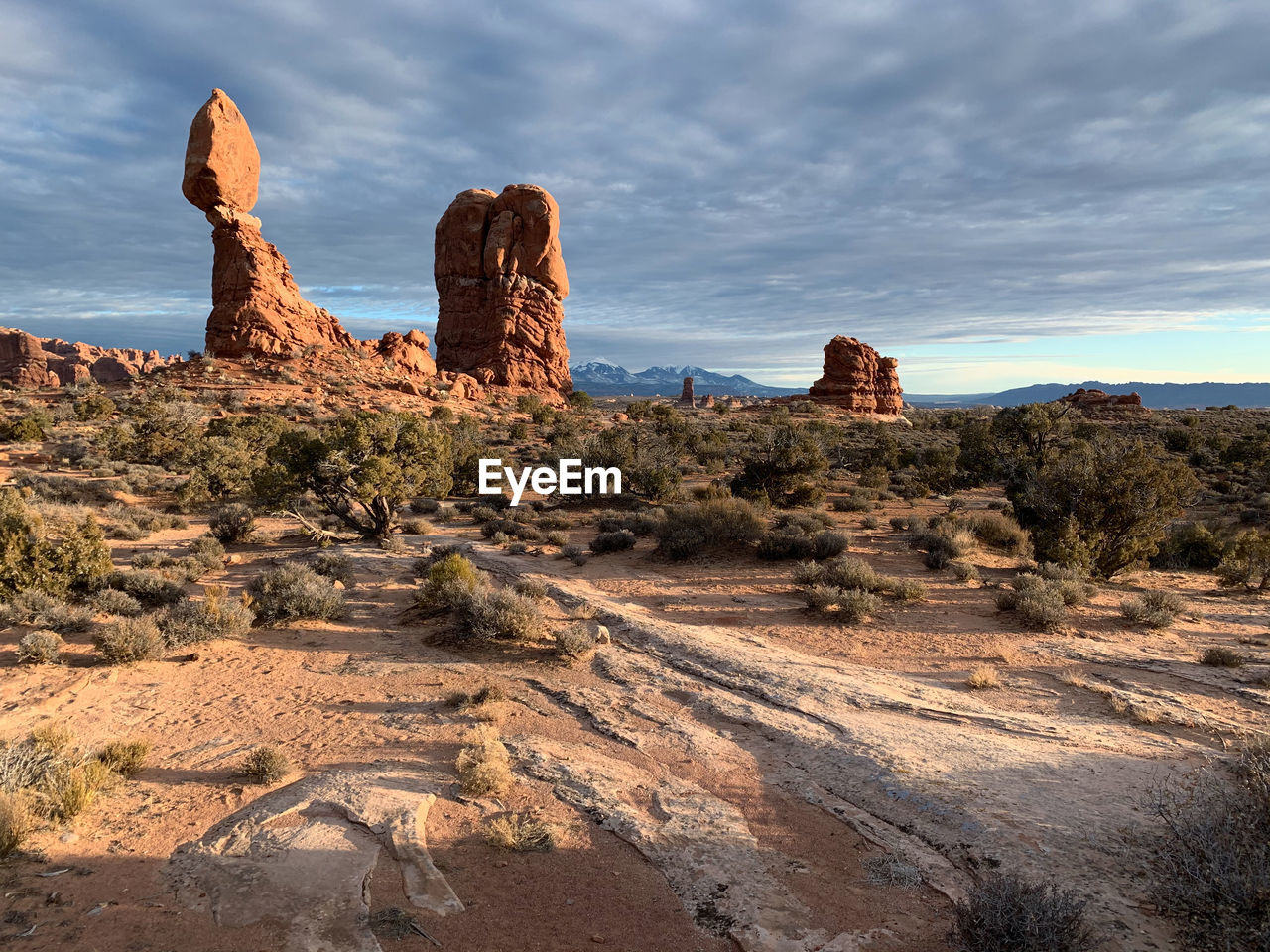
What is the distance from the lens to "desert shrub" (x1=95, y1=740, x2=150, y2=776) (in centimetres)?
562

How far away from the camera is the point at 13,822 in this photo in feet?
14.1

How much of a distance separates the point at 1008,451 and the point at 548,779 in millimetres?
28626

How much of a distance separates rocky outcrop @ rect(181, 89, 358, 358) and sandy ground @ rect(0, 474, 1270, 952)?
3452 cm

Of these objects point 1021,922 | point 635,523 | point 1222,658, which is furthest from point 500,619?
point 1222,658

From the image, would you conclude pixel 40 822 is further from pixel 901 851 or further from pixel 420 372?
pixel 420 372

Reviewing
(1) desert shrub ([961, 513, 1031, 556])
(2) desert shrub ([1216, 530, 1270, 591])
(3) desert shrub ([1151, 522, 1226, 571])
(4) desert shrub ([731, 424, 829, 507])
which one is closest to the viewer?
(2) desert shrub ([1216, 530, 1270, 591])

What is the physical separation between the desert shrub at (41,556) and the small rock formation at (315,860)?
25.6 feet

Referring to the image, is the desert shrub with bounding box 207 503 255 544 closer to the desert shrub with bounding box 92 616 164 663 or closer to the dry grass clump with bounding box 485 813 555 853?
the desert shrub with bounding box 92 616 164 663

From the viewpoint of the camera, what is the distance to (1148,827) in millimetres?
4559

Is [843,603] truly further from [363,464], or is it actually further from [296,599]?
[363,464]

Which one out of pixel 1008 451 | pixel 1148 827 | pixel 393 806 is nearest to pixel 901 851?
pixel 1148 827

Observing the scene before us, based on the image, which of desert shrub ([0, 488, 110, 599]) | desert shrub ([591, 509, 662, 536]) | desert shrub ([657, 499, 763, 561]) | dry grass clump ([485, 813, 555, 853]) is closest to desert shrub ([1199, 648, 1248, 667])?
desert shrub ([657, 499, 763, 561])

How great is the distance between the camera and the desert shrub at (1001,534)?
14383 mm

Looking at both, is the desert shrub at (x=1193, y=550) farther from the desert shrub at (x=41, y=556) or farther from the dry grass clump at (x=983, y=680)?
the desert shrub at (x=41, y=556)
